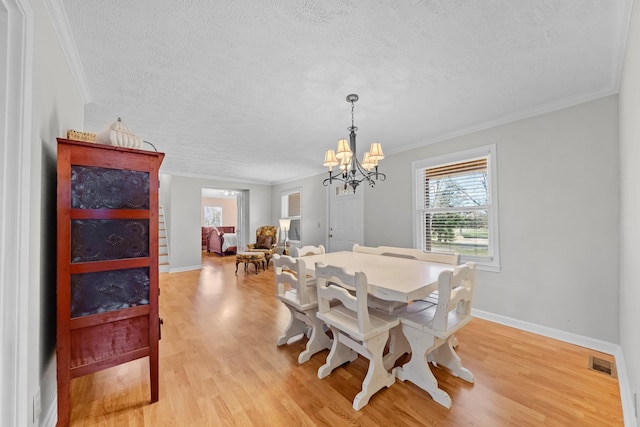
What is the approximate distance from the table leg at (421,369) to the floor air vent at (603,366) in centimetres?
139

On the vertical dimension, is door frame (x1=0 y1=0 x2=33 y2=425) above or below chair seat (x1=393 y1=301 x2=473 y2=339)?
above

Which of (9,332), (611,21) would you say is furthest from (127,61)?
(611,21)

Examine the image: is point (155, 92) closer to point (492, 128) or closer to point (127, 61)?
point (127, 61)

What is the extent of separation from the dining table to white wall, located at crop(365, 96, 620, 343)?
1.13m

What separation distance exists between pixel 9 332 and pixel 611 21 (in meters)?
3.39

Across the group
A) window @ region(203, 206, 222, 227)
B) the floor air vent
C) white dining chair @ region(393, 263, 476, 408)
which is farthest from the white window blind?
window @ region(203, 206, 222, 227)

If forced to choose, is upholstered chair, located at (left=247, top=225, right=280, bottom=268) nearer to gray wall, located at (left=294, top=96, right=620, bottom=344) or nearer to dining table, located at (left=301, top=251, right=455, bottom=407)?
dining table, located at (left=301, top=251, right=455, bottom=407)

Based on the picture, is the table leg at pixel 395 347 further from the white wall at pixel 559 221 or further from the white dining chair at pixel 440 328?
the white wall at pixel 559 221

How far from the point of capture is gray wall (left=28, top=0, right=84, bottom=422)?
3.80 feet

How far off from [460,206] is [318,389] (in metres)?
2.69

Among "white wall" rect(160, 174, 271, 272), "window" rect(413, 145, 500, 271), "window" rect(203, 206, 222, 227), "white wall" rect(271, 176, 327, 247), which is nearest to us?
"window" rect(413, 145, 500, 271)

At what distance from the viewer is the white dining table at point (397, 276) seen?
1.47 meters

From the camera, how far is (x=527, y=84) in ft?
6.81

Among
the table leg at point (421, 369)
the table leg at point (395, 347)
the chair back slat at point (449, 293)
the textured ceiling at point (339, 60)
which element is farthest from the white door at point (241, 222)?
the chair back slat at point (449, 293)
